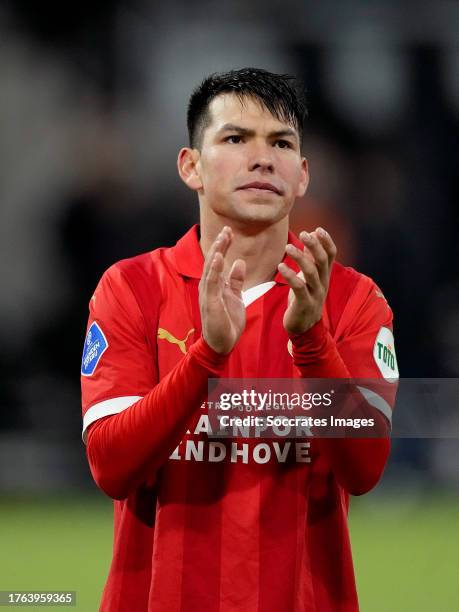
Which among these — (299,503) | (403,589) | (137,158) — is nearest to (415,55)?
(137,158)

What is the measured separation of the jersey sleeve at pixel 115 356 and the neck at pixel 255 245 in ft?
0.80

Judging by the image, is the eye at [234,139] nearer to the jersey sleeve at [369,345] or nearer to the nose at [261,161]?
the nose at [261,161]

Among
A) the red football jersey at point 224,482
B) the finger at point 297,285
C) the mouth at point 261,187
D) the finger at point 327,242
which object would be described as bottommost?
the red football jersey at point 224,482

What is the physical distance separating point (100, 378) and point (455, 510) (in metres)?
3.71

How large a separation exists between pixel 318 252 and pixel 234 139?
0.49 meters

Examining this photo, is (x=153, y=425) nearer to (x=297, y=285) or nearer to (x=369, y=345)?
Answer: (x=297, y=285)

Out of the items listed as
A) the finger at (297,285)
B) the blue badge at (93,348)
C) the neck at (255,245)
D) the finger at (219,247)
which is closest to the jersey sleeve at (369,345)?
the neck at (255,245)

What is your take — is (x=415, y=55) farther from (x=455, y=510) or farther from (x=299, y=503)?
(x=299, y=503)

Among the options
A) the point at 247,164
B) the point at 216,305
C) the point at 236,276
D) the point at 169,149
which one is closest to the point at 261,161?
the point at 247,164

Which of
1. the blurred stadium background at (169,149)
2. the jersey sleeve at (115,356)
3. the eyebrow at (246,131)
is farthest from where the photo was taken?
the blurred stadium background at (169,149)

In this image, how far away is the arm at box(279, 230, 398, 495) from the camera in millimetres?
1746

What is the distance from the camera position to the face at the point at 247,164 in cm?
204

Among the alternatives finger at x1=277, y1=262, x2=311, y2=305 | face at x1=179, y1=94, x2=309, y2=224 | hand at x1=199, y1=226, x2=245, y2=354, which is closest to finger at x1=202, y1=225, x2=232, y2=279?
hand at x1=199, y1=226, x2=245, y2=354

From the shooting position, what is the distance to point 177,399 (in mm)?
1768
